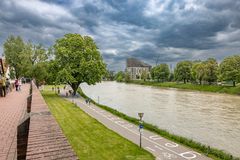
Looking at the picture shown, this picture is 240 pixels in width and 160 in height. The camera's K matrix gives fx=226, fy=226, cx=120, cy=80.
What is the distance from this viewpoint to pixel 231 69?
64.4 m

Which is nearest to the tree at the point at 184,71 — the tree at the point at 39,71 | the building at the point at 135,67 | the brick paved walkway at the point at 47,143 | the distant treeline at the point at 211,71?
the distant treeline at the point at 211,71

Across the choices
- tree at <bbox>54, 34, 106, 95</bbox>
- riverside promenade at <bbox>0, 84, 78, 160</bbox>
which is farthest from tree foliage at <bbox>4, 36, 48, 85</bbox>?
riverside promenade at <bbox>0, 84, 78, 160</bbox>

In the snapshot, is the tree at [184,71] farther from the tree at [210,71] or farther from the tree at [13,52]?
the tree at [13,52]

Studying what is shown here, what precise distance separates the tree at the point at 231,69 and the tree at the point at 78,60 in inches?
1592

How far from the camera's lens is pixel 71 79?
37.0 meters

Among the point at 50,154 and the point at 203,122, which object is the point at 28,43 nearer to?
the point at 203,122

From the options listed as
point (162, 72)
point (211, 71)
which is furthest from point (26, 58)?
point (162, 72)

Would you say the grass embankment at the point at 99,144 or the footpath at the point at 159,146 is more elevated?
the grass embankment at the point at 99,144

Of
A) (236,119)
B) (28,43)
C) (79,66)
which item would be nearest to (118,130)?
(236,119)

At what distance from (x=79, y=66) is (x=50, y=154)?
120ft

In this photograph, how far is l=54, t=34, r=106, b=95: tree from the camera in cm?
3819

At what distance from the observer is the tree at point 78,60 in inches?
1503

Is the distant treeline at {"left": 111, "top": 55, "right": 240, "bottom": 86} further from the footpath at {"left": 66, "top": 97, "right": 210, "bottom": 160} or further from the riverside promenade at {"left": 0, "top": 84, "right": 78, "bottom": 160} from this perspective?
the riverside promenade at {"left": 0, "top": 84, "right": 78, "bottom": 160}

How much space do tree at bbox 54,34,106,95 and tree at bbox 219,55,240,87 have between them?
4044 centimetres
